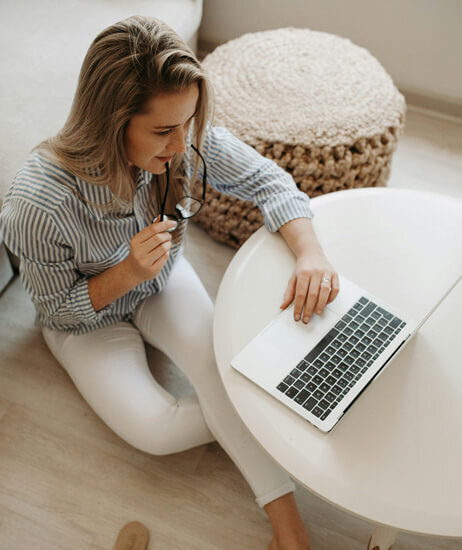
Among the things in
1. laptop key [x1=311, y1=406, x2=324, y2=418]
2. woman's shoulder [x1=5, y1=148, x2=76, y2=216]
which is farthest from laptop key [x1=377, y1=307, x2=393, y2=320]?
woman's shoulder [x1=5, y1=148, x2=76, y2=216]

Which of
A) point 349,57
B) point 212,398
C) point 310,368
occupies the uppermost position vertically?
point 349,57

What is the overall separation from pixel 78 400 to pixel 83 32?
1023 mm

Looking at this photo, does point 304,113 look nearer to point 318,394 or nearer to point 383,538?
point 318,394

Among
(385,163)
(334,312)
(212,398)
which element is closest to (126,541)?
(212,398)

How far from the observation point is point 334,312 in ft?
3.14

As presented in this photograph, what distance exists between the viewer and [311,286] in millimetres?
947

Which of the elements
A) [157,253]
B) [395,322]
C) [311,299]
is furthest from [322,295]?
[157,253]

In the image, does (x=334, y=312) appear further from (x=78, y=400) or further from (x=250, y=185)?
(x=78, y=400)

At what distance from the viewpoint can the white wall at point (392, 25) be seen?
1961 mm

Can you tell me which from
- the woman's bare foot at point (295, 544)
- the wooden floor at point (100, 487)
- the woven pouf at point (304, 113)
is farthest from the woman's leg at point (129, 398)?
the woven pouf at point (304, 113)

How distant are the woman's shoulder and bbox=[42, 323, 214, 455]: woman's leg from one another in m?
0.37

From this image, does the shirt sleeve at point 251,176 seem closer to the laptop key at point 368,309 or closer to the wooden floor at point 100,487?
the laptop key at point 368,309

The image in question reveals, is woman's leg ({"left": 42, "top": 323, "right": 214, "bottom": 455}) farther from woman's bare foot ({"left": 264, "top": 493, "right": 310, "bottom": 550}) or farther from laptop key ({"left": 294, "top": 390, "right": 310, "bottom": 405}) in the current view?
laptop key ({"left": 294, "top": 390, "right": 310, "bottom": 405})

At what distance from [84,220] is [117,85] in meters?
0.26
